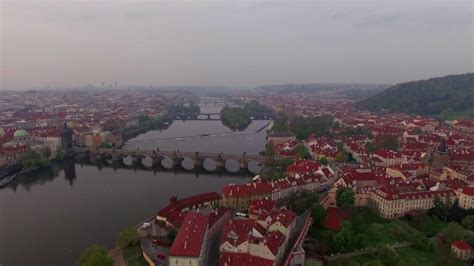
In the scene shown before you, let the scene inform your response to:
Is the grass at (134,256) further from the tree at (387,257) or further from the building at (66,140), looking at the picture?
the building at (66,140)

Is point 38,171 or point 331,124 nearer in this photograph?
point 38,171

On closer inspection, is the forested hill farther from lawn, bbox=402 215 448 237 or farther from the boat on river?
the boat on river

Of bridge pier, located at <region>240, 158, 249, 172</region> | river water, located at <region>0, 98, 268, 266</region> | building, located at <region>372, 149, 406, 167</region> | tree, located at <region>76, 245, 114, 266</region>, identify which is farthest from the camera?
bridge pier, located at <region>240, 158, 249, 172</region>

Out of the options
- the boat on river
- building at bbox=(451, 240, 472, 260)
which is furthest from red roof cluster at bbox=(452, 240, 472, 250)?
the boat on river

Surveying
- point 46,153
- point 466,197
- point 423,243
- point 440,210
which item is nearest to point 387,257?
point 423,243

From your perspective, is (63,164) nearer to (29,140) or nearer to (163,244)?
(29,140)

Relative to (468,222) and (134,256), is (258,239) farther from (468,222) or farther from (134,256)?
(468,222)

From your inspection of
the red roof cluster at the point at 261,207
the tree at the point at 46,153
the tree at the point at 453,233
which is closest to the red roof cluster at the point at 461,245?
the tree at the point at 453,233

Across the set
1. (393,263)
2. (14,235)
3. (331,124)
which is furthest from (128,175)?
(331,124)
